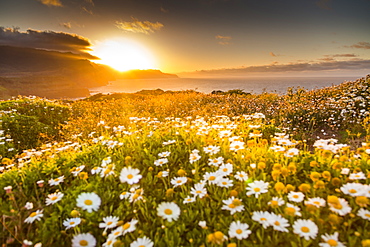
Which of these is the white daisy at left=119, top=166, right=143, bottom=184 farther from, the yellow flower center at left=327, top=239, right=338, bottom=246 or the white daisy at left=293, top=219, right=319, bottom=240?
the yellow flower center at left=327, top=239, right=338, bottom=246

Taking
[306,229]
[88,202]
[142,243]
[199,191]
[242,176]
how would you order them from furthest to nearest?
[242,176] → [199,191] → [88,202] → [142,243] → [306,229]

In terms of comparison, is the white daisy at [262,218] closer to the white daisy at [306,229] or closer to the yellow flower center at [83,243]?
the white daisy at [306,229]

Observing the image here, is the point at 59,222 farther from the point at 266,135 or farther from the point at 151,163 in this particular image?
the point at 266,135

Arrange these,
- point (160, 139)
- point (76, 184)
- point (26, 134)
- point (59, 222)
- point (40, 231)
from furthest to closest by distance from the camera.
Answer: point (26, 134), point (160, 139), point (76, 184), point (59, 222), point (40, 231)

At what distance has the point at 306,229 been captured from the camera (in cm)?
181

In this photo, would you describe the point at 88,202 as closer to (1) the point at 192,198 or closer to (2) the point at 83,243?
(2) the point at 83,243

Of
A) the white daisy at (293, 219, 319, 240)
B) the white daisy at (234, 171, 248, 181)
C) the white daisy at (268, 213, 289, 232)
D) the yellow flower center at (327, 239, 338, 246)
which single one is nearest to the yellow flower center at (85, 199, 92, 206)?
the white daisy at (234, 171, 248, 181)

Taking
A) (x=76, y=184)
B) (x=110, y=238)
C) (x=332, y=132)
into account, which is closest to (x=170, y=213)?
(x=110, y=238)

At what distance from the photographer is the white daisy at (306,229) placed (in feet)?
5.76

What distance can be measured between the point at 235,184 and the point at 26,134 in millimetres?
8828

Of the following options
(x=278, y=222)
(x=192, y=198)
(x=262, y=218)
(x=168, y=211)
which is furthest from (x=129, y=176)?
(x=278, y=222)

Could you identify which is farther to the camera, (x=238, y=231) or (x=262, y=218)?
(x=262, y=218)

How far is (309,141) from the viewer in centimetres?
755

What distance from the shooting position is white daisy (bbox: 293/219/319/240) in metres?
1.76
